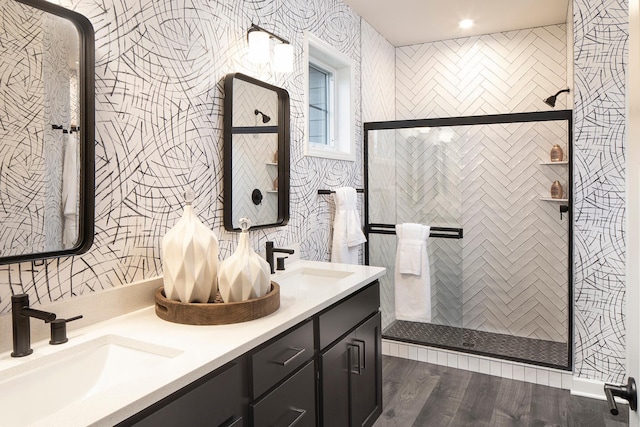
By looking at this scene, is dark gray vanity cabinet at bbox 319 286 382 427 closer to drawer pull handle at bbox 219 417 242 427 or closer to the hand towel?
drawer pull handle at bbox 219 417 242 427

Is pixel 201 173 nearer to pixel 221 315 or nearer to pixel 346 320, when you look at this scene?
pixel 221 315

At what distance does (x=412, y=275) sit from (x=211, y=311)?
6.64ft

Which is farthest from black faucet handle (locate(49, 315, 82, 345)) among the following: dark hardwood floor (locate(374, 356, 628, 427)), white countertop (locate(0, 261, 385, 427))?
dark hardwood floor (locate(374, 356, 628, 427))

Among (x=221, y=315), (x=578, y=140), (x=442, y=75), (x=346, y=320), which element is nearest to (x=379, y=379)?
(x=346, y=320)

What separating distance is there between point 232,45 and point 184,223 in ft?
3.21

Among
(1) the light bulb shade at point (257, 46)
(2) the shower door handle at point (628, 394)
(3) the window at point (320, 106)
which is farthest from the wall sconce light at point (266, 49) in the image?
(2) the shower door handle at point (628, 394)

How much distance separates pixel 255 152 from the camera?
2215mm

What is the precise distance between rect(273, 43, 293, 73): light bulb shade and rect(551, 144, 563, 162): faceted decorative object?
194 centimetres

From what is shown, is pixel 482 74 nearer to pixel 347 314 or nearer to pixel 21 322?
pixel 347 314

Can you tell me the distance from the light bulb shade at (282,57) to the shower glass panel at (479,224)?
4.03ft

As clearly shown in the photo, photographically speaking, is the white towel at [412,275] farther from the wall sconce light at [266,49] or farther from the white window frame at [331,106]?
the wall sconce light at [266,49]

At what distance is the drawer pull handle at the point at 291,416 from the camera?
57.8 inches

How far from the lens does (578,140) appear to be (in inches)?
108

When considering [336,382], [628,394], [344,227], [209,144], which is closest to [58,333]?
[209,144]
